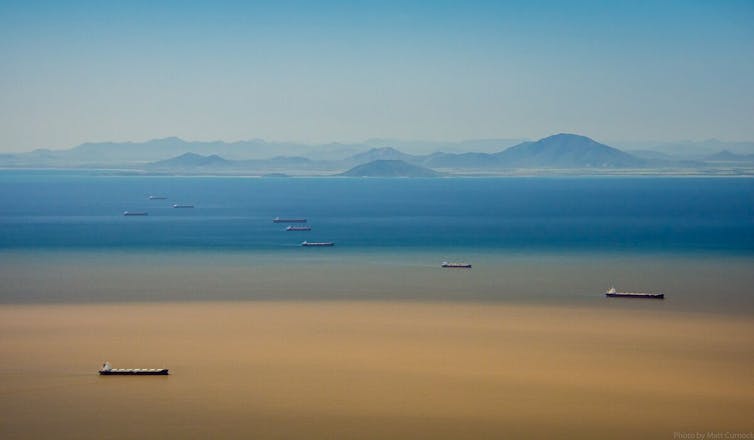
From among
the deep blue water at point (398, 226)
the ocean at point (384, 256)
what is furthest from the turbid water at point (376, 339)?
the deep blue water at point (398, 226)

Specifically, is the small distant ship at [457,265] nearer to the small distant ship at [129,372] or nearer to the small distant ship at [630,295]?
the small distant ship at [630,295]

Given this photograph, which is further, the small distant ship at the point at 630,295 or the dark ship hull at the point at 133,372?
the small distant ship at the point at 630,295

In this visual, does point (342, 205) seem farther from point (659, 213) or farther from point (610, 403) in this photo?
point (610, 403)

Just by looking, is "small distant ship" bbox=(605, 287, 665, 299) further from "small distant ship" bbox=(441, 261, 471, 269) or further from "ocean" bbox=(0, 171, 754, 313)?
"small distant ship" bbox=(441, 261, 471, 269)

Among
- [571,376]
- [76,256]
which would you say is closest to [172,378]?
[571,376]

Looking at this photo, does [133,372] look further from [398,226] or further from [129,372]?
[398,226]

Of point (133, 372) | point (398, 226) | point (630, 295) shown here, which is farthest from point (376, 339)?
point (398, 226)

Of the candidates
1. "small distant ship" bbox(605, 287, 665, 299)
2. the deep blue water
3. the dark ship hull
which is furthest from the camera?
the deep blue water

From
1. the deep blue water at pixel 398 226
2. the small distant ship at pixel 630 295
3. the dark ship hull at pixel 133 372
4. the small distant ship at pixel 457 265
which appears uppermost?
the dark ship hull at pixel 133 372

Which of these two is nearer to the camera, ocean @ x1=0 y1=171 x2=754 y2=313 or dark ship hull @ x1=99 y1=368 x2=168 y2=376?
dark ship hull @ x1=99 y1=368 x2=168 y2=376

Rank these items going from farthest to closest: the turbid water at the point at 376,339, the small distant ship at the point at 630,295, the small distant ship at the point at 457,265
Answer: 1. the small distant ship at the point at 457,265
2. the small distant ship at the point at 630,295
3. the turbid water at the point at 376,339

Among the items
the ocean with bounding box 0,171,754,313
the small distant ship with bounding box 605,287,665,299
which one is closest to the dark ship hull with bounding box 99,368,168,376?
the ocean with bounding box 0,171,754,313
